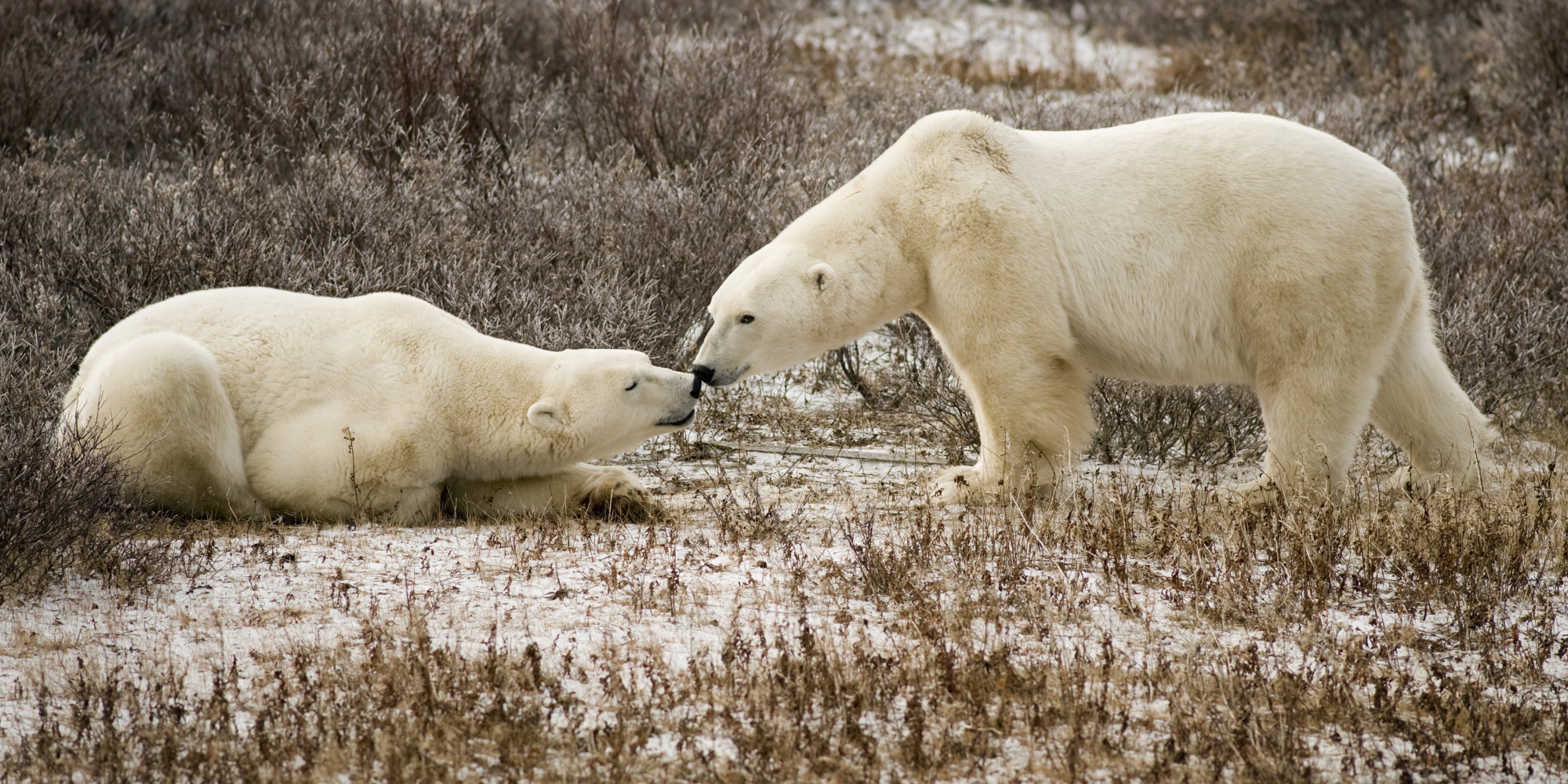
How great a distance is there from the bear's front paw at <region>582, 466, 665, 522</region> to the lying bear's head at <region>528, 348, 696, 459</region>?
16 centimetres

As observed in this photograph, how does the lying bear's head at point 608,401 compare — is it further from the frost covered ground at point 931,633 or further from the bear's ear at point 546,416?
the frost covered ground at point 931,633

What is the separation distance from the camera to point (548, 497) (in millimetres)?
4457

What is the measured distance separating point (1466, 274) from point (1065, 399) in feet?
12.9

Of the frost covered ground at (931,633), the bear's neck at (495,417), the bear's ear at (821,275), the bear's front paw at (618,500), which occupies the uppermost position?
the bear's ear at (821,275)

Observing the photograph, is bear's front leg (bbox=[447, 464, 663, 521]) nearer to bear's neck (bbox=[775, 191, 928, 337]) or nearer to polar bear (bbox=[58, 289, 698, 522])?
polar bear (bbox=[58, 289, 698, 522])

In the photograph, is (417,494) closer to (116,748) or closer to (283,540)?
(283,540)

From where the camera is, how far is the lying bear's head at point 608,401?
427cm

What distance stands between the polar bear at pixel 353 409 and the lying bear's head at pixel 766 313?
218mm

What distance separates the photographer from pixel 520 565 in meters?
3.69

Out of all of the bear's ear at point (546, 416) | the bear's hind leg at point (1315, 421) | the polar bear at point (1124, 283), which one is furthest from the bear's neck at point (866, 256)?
the bear's hind leg at point (1315, 421)

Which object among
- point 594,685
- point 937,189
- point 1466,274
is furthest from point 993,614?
point 1466,274

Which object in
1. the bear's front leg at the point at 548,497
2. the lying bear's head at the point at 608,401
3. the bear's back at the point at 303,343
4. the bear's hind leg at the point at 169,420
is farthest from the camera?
the bear's front leg at the point at 548,497

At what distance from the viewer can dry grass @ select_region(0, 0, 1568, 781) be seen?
2699mm

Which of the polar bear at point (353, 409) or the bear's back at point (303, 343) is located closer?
the polar bear at point (353, 409)
